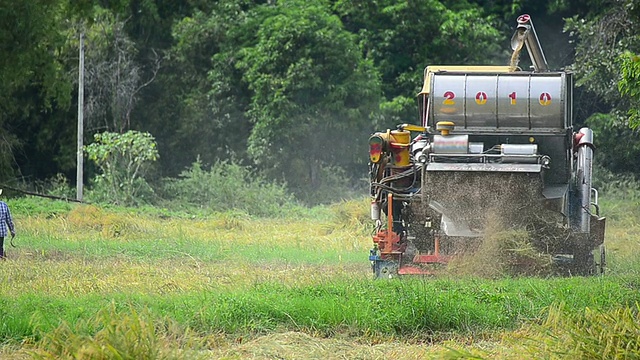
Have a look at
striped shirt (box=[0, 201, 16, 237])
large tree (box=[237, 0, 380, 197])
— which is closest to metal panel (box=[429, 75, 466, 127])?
striped shirt (box=[0, 201, 16, 237])

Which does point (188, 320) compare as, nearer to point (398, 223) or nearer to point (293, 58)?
point (398, 223)

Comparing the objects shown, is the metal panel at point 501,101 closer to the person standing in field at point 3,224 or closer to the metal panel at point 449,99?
the metal panel at point 449,99

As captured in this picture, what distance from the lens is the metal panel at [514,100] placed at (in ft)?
50.2

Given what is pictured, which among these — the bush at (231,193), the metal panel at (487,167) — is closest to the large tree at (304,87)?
the bush at (231,193)

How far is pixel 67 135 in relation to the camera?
37750 millimetres

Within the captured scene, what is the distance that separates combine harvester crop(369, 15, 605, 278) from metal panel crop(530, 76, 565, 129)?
14mm

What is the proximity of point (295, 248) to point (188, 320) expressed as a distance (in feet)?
35.9

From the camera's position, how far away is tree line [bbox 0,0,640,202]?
35.5 metres

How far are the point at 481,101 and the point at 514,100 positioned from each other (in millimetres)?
473

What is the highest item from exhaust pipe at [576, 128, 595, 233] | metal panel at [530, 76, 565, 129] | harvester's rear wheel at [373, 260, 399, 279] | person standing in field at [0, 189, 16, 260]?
metal panel at [530, 76, 565, 129]

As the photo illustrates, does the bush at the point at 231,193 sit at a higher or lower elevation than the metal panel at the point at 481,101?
lower

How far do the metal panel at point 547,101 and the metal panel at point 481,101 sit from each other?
56cm

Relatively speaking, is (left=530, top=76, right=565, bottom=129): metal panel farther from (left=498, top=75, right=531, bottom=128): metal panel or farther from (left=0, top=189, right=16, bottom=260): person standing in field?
(left=0, top=189, right=16, bottom=260): person standing in field

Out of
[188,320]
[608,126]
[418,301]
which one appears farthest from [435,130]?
[608,126]
